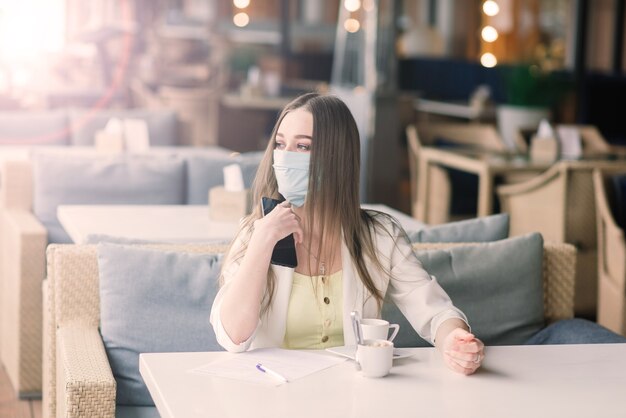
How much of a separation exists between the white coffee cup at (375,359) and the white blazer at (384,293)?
31 centimetres

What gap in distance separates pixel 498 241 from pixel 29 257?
197cm

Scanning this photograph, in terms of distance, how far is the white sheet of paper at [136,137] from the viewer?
18.6 feet

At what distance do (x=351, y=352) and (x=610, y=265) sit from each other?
2581 mm

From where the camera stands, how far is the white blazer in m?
2.35

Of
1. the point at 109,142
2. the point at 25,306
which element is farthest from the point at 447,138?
the point at 25,306

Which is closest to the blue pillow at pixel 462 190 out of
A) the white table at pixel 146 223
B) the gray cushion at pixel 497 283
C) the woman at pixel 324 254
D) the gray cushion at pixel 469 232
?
the white table at pixel 146 223

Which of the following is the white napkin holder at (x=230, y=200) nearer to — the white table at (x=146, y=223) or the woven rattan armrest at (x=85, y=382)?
the white table at (x=146, y=223)

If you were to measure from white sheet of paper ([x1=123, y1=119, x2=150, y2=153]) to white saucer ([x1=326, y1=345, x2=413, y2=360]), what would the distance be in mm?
3589

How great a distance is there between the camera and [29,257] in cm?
410

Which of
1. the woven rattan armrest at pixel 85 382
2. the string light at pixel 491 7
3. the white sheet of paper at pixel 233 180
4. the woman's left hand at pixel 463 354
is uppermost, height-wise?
the string light at pixel 491 7

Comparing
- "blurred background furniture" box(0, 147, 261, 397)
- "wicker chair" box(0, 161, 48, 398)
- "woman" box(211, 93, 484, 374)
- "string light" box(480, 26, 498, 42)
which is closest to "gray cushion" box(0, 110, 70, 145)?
"blurred background furniture" box(0, 147, 261, 397)

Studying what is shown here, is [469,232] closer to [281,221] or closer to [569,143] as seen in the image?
[281,221]

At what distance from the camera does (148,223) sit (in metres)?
3.99

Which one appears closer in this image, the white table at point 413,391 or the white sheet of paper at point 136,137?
the white table at point 413,391
